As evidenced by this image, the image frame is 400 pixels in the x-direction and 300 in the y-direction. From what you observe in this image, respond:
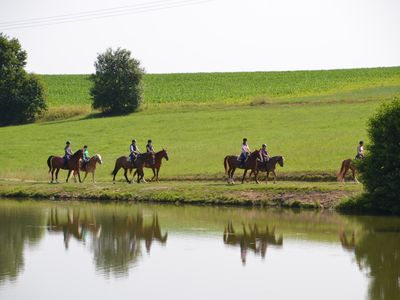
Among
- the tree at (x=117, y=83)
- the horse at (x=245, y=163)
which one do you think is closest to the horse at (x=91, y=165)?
the horse at (x=245, y=163)

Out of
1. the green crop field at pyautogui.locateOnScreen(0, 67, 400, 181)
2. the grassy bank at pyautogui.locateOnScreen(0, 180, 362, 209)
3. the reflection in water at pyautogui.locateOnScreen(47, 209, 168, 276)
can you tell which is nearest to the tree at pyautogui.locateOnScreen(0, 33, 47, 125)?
the green crop field at pyautogui.locateOnScreen(0, 67, 400, 181)

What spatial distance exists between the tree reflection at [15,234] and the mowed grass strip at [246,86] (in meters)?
46.3

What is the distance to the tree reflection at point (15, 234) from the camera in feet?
74.8

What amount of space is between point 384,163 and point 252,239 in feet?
29.9

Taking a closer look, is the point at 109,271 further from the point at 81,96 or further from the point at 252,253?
the point at 81,96

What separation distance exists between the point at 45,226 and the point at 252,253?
31.7ft

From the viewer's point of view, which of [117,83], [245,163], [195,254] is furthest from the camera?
[117,83]

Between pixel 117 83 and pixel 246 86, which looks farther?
pixel 246 86

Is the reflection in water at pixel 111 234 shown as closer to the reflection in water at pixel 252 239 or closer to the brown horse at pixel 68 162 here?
the reflection in water at pixel 252 239

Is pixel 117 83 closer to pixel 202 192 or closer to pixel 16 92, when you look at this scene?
pixel 16 92

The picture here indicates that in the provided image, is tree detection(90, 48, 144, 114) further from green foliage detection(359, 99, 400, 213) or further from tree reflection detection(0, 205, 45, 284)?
green foliage detection(359, 99, 400, 213)

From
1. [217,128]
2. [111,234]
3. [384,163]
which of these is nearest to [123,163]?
[384,163]

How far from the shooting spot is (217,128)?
213 ft

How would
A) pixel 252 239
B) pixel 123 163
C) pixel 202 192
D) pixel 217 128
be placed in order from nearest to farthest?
1. pixel 252 239
2. pixel 202 192
3. pixel 123 163
4. pixel 217 128
